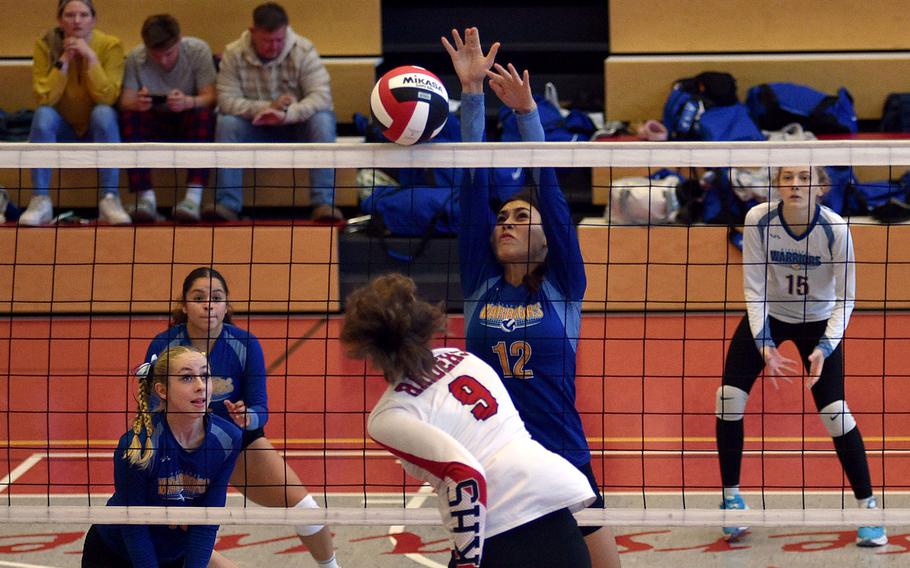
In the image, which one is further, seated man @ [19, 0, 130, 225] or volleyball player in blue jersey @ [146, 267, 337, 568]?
seated man @ [19, 0, 130, 225]

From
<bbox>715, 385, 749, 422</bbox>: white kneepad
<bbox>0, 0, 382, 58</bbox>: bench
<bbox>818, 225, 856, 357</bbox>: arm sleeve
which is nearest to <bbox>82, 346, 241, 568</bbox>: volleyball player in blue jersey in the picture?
<bbox>715, 385, 749, 422</bbox>: white kneepad

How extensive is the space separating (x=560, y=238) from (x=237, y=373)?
139cm

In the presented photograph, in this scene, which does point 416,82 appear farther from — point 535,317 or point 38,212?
point 38,212

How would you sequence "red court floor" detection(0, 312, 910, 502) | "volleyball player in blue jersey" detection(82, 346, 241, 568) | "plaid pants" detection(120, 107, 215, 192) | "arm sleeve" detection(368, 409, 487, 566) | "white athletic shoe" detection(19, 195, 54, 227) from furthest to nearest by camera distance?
"plaid pants" detection(120, 107, 215, 192) → "white athletic shoe" detection(19, 195, 54, 227) → "red court floor" detection(0, 312, 910, 502) → "volleyball player in blue jersey" detection(82, 346, 241, 568) → "arm sleeve" detection(368, 409, 487, 566)

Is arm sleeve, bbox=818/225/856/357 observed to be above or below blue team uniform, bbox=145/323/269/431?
above

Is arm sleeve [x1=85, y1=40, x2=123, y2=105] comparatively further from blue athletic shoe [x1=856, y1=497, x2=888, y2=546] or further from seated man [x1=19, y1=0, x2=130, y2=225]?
blue athletic shoe [x1=856, y1=497, x2=888, y2=546]

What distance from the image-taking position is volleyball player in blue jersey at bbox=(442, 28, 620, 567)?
148 inches

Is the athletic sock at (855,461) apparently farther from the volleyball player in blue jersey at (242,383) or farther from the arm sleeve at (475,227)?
the volleyball player in blue jersey at (242,383)

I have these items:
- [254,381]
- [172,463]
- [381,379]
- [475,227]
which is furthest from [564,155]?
[381,379]

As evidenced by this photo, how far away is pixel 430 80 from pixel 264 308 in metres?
5.35

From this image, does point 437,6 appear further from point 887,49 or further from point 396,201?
point 887,49

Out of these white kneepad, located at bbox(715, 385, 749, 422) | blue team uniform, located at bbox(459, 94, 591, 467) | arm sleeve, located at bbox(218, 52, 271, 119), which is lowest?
white kneepad, located at bbox(715, 385, 749, 422)

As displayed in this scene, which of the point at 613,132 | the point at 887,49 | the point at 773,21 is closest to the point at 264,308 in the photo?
the point at 613,132

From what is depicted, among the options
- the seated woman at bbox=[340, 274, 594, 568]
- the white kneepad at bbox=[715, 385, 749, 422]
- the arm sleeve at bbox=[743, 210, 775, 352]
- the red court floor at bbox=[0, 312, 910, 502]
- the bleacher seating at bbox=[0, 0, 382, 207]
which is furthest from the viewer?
the bleacher seating at bbox=[0, 0, 382, 207]
